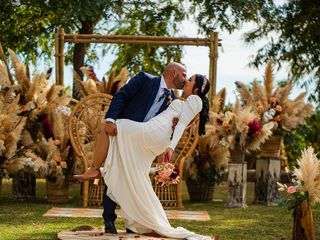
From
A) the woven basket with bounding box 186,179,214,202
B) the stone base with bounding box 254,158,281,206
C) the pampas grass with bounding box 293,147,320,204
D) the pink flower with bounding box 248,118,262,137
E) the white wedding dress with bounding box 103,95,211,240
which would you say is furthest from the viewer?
the woven basket with bounding box 186,179,214,202

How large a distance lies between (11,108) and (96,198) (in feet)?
4.74

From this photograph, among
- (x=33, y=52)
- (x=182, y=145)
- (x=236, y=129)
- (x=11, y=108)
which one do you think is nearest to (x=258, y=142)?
(x=236, y=129)

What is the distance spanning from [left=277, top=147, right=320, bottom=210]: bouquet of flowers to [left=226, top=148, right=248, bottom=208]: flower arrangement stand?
3.26 m

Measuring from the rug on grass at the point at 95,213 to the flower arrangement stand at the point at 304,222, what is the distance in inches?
81.1

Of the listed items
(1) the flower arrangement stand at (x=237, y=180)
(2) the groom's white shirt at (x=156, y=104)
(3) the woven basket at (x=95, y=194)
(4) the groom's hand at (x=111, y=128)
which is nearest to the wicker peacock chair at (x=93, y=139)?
(3) the woven basket at (x=95, y=194)

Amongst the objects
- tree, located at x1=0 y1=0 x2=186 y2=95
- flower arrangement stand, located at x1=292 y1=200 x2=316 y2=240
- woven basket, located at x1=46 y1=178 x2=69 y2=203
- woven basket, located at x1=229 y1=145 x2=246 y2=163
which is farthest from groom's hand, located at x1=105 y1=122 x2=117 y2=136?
tree, located at x1=0 y1=0 x2=186 y2=95

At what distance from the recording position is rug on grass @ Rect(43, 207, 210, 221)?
852 cm

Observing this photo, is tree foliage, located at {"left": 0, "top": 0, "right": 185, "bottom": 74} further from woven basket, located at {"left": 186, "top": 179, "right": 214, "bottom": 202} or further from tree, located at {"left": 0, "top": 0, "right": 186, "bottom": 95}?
woven basket, located at {"left": 186, "top": 179, "right": 214, "bottom": 202}

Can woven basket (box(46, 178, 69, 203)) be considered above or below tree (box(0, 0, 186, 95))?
below

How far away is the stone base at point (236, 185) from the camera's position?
977 centimetres

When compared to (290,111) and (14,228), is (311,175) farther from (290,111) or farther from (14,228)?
(290,111)

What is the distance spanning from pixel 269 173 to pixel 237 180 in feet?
1.82

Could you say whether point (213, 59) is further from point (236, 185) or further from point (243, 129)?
point (236, 185)

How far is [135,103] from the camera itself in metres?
6.88
